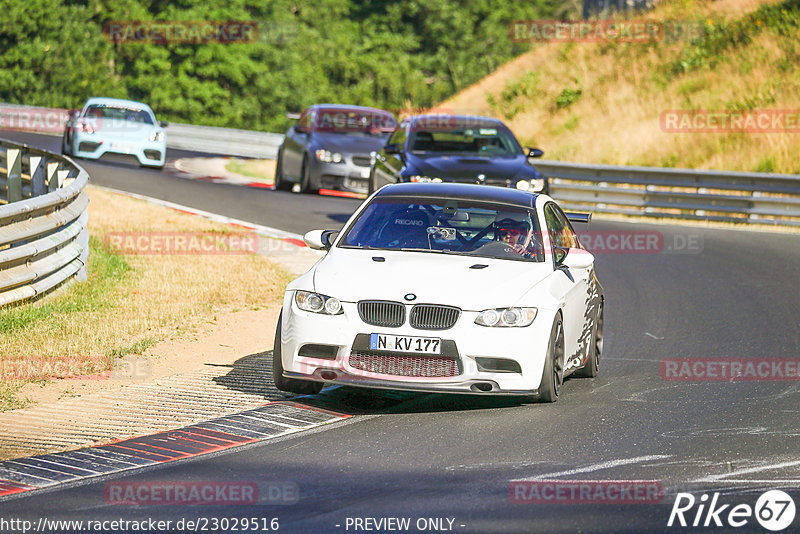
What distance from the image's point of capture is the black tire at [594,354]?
10.6 metres

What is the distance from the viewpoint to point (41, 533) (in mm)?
5938

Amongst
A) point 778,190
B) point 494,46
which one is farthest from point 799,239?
point 494,46

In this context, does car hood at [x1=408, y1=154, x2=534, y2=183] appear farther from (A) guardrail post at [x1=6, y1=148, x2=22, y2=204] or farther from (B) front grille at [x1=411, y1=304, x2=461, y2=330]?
(B) front grille at [x1=411, y1=304, x2=461, y2=330]

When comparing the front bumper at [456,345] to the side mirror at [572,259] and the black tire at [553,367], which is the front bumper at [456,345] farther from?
the side mirror at [572,259]

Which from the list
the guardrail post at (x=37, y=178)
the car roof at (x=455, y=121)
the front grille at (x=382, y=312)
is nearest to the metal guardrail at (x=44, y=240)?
the guardrail post at (x=37, y=178)

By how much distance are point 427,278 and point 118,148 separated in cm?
2232

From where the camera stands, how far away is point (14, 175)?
18.4 meters

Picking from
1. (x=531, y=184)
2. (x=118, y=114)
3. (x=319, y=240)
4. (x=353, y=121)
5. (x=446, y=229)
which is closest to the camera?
(x=319, y=240)

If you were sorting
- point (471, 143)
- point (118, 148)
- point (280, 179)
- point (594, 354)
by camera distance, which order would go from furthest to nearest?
point (118, 148) < point (280, 179) < point (471, 143) < point (594, 354)

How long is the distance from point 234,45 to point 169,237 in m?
53.5

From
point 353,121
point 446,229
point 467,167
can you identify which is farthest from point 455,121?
point 446,229

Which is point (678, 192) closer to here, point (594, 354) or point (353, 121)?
point (353, 121)

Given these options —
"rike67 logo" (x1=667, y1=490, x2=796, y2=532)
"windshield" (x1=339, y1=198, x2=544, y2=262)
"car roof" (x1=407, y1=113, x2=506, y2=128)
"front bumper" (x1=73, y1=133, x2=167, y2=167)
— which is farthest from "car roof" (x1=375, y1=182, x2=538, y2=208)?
"front bumper" (x1=73, y1=133, x2=167, y2=167)

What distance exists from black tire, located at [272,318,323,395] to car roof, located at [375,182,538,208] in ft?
5.65
